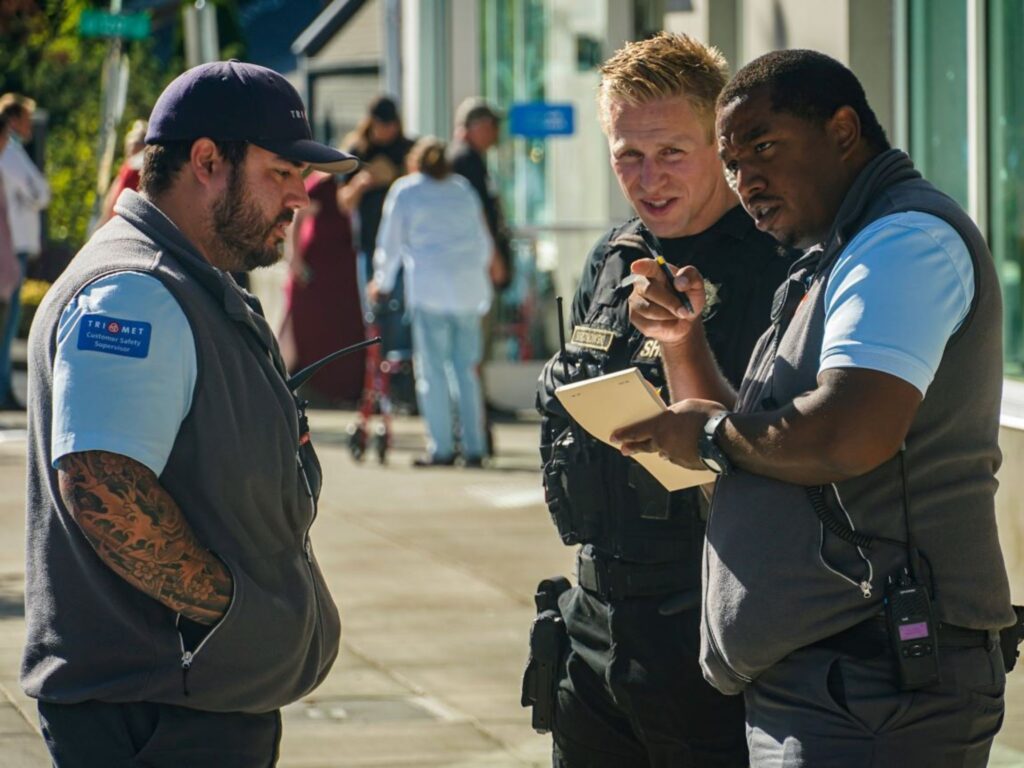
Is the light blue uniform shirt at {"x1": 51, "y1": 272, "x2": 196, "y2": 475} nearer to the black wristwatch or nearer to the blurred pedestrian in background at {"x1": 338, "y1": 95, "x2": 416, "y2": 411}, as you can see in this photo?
the black wristwatch

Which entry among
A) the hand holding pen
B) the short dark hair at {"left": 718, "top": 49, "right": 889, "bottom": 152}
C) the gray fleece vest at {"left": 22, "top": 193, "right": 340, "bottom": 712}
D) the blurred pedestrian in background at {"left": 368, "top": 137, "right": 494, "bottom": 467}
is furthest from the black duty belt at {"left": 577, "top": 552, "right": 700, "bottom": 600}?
the blurred pedestrian in background at {"left": 368, "top": 137, "right": 494, "bottom": 467}

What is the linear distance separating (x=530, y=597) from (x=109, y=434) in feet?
16.5

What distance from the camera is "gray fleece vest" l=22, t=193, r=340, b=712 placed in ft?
9.70

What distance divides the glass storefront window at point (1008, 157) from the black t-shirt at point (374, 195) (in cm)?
A: 520

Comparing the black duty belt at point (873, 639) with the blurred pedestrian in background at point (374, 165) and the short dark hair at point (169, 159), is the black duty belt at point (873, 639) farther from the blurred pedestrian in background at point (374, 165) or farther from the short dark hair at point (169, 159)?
the blurred pedestrian in background at point (374, 165)

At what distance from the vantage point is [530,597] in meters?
7.78

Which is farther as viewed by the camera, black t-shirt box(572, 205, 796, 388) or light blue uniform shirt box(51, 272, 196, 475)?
black t-shirt box(572, 205, 796, 388)

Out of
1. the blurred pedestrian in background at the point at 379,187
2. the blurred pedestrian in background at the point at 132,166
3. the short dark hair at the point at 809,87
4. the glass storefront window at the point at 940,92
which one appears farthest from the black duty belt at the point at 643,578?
the blurred pedestrian in background at the point at 379,187

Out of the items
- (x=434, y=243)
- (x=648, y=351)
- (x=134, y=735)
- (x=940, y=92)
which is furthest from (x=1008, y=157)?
(x=134, y=735)

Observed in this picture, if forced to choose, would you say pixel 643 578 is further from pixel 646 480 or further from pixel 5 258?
pixel 5 258

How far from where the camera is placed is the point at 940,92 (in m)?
8.10

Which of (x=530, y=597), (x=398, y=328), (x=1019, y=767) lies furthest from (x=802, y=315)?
(x=398, y=328)

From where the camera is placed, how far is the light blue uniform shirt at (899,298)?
8.92ft

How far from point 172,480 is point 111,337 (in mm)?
252
